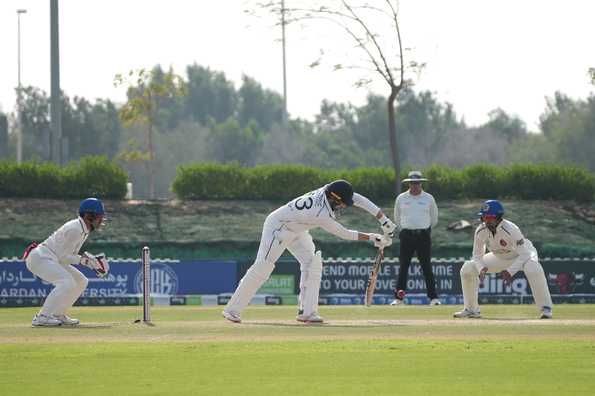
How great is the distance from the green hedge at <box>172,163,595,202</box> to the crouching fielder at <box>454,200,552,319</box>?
742 inches

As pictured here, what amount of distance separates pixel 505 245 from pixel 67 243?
6.19m

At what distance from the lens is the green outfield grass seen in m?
10.4

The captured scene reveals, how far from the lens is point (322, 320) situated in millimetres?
17375

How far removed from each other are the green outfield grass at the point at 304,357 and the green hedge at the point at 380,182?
19678 millimetres

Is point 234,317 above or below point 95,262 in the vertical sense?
below

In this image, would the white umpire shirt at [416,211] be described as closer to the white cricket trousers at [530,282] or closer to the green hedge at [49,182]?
the white cricket trousers at [530,282]

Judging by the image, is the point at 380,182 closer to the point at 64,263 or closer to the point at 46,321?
the point at 64,263

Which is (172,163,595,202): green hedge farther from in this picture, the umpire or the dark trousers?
the dark trousers

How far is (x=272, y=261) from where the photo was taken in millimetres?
17078

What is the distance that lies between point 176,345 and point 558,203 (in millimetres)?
26143

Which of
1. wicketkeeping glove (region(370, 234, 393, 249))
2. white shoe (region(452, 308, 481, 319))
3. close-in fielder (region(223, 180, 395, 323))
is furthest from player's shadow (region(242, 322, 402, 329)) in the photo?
white shoe (region(452, 308, 481, 319))

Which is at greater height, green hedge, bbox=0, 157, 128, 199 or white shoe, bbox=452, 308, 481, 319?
green hedge, bbox=0, 157, 128, 199

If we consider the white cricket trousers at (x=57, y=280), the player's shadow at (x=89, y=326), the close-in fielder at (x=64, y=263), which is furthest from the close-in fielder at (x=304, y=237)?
the white cricket trousers at (x=57, y=280)

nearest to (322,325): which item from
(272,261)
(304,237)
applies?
(272,261)
